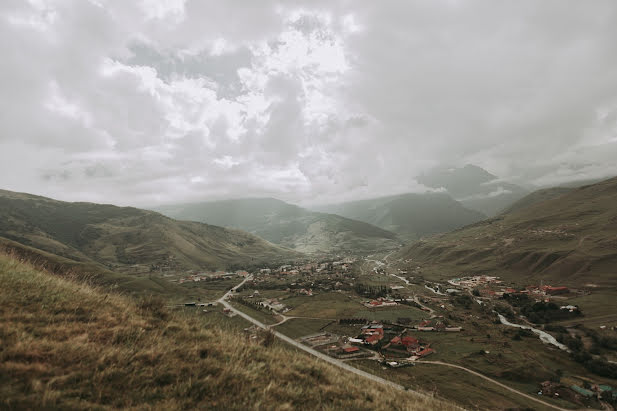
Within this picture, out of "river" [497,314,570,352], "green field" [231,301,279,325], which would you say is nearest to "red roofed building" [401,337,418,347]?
"river" [497,314,570,352]

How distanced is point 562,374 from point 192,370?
9305 cm

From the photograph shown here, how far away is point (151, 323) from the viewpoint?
10031 millimetres

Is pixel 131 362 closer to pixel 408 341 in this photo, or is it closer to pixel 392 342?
pixel 392 342

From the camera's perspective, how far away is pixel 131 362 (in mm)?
7227

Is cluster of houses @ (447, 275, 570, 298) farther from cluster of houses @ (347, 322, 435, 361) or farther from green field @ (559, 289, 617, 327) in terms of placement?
cluster of houses @ (347, 322, 435, 361)

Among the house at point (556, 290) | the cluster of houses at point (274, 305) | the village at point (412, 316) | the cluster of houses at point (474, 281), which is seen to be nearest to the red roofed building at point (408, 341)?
the village at point (412, 316)

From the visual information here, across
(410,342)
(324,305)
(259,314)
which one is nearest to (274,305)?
(259,314)

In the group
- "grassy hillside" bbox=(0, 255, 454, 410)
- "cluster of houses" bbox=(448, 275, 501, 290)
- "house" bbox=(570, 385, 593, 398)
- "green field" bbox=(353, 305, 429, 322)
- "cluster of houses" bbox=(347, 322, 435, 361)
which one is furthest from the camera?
"cluster of houses" bbox=(448, 275, 501, 290)

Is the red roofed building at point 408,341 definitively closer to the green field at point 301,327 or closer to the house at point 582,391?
the green field at point 301,327

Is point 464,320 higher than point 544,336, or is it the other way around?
point 544,336

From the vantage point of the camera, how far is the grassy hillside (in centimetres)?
587

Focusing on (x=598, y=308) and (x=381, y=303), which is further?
(x=381, y=303)

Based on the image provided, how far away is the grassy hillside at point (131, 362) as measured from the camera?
5871 mm

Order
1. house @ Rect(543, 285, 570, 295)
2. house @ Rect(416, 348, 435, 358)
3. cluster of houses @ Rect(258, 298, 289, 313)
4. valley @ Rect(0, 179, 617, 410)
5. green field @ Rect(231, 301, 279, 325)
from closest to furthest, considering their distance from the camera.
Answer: valley @ Rect(0, 179, 617, 410) < house @ Rect(416, 348, 435, 358) < green field @ Rect(231, 301, 279, 325) < house @ Rect(543, 285, 570, 295) < cluster of houses @ Rect(258, 298, 289, 313)
